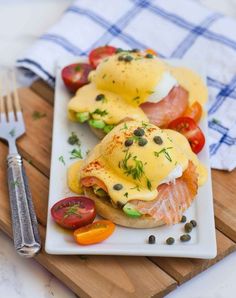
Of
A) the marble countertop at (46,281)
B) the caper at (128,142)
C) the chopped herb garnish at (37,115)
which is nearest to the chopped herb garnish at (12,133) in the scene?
the chopped herb garnish at (37,115)

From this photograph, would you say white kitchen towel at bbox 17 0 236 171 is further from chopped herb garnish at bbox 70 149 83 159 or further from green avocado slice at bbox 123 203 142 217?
green avocado slice at bbox 123 203 142 217

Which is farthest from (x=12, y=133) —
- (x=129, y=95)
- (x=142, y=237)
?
(x=142, y=237)

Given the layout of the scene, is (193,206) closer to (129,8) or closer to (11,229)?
(11,229)

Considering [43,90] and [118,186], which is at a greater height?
[118,186]

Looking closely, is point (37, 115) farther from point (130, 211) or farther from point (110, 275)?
point (110, 275)

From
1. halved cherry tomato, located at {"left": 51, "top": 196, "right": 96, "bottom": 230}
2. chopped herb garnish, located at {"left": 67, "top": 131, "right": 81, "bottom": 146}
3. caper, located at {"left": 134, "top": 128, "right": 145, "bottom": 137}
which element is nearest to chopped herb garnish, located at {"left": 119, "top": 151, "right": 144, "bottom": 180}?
caper, located at {"left": 134, "top": 128, "right": 145, "bottom": 137}

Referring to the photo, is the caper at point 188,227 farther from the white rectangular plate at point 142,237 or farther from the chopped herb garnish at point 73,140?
the chopped herb garnish at point 73,140

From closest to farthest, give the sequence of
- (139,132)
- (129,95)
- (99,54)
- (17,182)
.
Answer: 1. (139,132)
2. (17,182)
3. (129,95)
4. (99,54)
